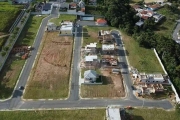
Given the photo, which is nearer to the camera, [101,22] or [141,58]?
[141,58]

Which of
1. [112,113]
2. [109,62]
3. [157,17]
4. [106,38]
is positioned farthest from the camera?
[157,17]

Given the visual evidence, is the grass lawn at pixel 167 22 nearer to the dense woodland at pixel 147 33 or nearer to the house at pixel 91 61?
the dense woodland at pixel 147 33

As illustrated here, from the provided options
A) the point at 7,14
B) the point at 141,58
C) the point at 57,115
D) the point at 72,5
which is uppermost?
the point at 72,5

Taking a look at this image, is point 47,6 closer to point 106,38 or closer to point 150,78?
point 106,38

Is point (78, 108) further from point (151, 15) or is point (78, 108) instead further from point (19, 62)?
point (151, 15)

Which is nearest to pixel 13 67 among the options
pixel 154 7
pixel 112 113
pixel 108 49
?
pixel 108 49

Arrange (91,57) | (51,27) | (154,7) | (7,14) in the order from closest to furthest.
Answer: (91,57) < (51,27) < (7,14) < (154,7)

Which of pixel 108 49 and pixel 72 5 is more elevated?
pixel 72 5
